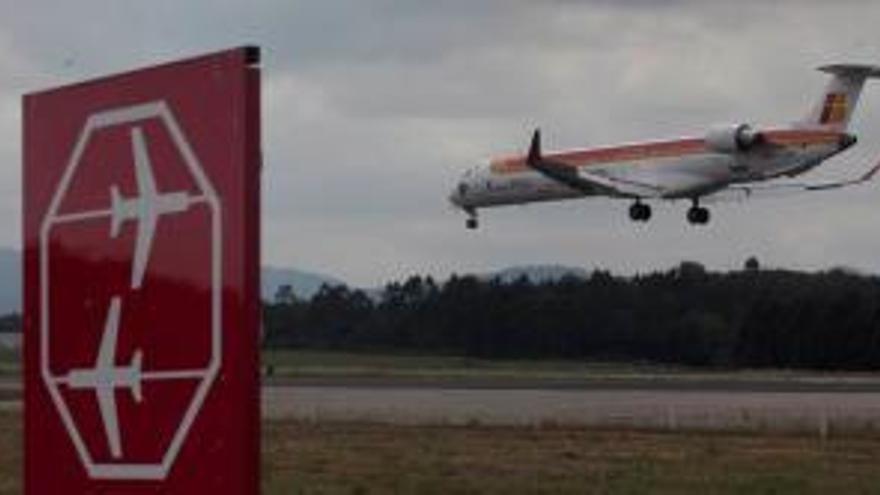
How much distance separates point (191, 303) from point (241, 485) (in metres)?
0.38

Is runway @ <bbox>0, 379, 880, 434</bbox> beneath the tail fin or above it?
beneath

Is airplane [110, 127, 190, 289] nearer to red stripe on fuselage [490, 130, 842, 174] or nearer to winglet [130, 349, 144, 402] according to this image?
winglet [130, 349, 144, 402]

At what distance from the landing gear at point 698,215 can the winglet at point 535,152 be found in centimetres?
569

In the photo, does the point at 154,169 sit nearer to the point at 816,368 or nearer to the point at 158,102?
the point at 158,102

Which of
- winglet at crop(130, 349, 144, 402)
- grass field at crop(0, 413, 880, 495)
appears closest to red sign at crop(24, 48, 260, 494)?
winglet at crop(130, 349, 144, 402)

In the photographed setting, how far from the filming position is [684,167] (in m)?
72.1

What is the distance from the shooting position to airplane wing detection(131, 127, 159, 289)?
13.0 ft

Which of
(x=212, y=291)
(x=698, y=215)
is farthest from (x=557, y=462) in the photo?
(x=698, y=215)

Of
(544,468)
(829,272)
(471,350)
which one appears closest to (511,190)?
(544,468)

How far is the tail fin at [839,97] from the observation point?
70.8 m

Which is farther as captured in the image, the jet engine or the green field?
the green field

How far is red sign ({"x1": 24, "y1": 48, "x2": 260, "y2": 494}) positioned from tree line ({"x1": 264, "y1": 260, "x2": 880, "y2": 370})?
136 metres

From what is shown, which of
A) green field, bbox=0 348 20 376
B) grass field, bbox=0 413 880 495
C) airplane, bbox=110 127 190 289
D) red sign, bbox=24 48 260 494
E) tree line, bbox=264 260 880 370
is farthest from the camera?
tree line, bbox=264 260 880 370

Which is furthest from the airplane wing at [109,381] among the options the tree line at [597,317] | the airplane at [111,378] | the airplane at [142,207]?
the tree line at [597,317]
